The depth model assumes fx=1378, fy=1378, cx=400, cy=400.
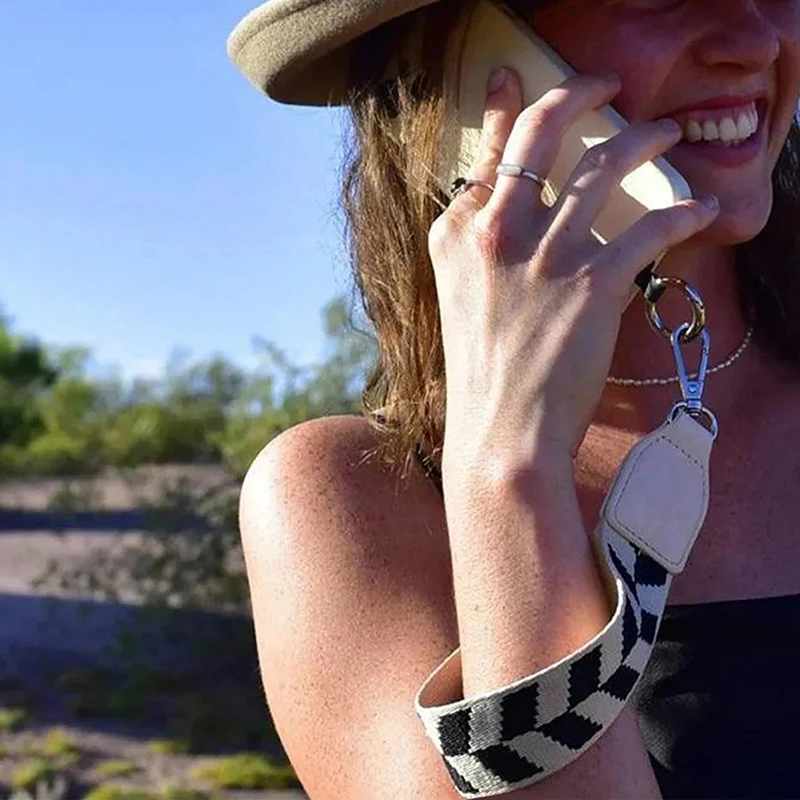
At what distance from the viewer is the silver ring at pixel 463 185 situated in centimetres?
155

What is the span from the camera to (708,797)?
1459mm

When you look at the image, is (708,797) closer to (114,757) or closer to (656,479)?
(656,479)

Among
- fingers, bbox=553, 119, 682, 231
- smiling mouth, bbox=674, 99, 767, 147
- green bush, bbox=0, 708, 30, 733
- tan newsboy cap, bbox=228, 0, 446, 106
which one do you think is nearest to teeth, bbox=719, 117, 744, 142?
smiling mouth, bbox=674, 99, 767, 147

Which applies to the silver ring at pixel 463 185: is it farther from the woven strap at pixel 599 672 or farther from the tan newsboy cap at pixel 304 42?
the woven strap at pixel 599 672

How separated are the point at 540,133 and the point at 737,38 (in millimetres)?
335

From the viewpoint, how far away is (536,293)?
1.42 metres

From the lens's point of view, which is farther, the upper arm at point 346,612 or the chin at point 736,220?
the chin at point 736,220

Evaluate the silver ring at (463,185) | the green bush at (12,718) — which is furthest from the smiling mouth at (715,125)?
the green bush at (12,718)

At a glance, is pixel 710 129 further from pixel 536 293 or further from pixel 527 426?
pixel 527 426

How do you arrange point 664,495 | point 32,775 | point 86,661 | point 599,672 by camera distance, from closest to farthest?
point 599,672 < point 664,495 < point 32,775 < point 86,661

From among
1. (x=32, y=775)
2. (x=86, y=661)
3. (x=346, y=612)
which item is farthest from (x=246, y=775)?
(x=346, y=612)

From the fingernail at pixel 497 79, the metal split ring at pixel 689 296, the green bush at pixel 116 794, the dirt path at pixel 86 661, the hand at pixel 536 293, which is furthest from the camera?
the dirt path at pixel 86 661

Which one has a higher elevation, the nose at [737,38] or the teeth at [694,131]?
the nose at [737,38]

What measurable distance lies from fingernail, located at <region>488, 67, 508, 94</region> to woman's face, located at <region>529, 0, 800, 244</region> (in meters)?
0.09
